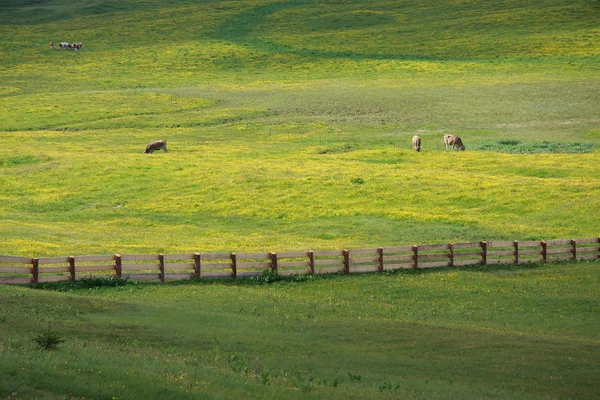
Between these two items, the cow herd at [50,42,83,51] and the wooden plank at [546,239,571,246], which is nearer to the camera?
the wooden plank at [546,239,571,246]

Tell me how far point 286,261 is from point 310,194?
1855 centimetres

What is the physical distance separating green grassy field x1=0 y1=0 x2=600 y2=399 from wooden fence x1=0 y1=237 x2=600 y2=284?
0.91m

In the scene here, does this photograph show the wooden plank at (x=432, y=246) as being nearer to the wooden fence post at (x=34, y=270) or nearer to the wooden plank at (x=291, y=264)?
the wooden plank at (x=291, y=264)

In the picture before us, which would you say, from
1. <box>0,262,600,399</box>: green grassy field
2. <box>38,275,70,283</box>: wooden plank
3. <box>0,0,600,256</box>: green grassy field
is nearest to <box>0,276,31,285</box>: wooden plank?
<box>38,275,70,283</box>: wooden plank

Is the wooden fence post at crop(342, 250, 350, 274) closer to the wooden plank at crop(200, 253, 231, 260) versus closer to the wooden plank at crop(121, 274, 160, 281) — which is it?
the wooden plank at crop(200, 253, 231, 260)

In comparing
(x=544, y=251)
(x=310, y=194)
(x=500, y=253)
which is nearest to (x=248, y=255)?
(x=500, y=253)

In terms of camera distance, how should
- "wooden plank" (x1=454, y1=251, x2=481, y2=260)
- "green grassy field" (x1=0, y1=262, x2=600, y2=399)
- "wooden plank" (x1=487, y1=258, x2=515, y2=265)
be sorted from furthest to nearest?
"wooden plank" (x1=487, y1=258, x2=515, y2=265) → "wooden plank" (x1=454, y1=251, x2=481, y2=260) → "green grassy field" (x1=0, y1=262, x2=600, y2=399)

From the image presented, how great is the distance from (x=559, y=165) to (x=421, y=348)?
40557 mm

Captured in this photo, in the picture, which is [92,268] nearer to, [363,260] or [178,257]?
[178,257]

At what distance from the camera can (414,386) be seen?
1950 centimetres

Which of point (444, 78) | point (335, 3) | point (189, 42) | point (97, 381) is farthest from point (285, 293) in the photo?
point (335, 3)

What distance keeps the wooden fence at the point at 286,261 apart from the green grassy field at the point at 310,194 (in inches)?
35.9

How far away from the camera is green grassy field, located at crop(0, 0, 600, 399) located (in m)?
20.7

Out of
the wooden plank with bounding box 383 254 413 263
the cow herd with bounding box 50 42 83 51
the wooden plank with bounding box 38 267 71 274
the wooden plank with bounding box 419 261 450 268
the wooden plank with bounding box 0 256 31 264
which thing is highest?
the cow herd with bounding box 50 42 83 51
